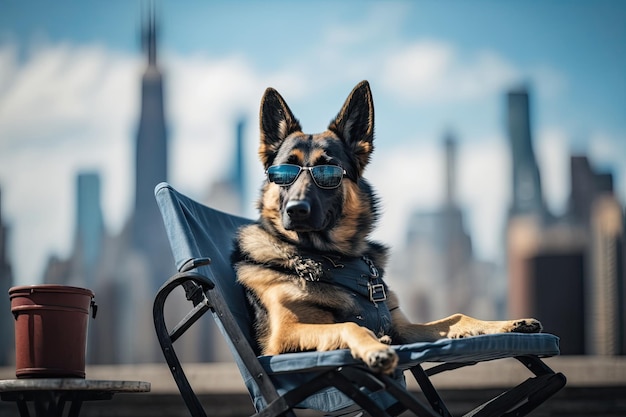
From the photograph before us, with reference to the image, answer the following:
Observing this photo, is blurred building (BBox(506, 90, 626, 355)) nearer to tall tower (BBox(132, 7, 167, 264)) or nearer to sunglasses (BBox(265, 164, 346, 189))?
tall tower (BBox(132, 7, 167, 264))

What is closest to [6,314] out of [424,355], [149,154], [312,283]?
[149,154]

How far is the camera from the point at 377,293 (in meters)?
4.63

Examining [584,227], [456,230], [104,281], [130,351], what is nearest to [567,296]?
[584,227]

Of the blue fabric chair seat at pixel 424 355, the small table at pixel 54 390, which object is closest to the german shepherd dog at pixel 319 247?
the blue fabric chair seat at pixel 424 355

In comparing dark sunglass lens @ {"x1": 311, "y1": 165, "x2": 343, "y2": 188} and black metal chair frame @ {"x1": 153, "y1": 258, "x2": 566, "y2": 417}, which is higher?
dark sunglass lens @ {"x1": 311, "y1": 165, "x2": 343, "y2": 188}

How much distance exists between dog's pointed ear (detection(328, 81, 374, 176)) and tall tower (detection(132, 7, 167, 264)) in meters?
133

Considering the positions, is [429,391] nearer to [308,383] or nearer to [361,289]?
[361,289]

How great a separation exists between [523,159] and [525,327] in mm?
157825

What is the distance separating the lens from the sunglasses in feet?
15.1

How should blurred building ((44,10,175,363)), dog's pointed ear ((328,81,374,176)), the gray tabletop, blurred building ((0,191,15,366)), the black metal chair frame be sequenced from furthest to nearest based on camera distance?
blurred building ((44,10,175,363))
blurred building ((0,191,15,366))
dog's pointed ear ((328,81,374,176))
the gray tabletop
the black metal chair frame

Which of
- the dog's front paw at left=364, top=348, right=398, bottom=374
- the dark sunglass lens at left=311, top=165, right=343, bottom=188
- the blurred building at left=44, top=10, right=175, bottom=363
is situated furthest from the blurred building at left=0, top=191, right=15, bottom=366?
the dog's front paw at left=364, top=348, right=398, bottom=374

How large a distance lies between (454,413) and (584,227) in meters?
141

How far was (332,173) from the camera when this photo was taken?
461 centimetres

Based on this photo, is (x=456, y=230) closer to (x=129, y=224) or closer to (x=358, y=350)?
(x=129, y=224)
